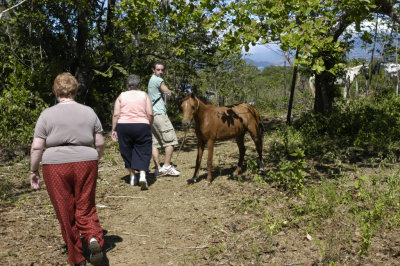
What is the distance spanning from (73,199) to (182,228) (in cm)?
187

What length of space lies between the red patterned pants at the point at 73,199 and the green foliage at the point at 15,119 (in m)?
7.05

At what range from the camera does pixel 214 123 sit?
22.1 feet

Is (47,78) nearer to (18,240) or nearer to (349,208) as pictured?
(18,240)

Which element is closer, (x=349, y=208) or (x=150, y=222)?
(x=349, y=208)

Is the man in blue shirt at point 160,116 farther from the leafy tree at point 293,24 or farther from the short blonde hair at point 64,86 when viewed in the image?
the short blonde hair at point 64,86

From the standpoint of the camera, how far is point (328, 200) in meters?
4.98

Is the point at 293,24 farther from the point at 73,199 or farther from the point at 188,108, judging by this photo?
the point at 73,199

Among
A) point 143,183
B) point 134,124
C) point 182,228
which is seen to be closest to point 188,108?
point 134,124

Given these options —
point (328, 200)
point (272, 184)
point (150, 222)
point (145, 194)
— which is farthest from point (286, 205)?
point (145, 194)

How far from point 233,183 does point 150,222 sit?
6.95 feet

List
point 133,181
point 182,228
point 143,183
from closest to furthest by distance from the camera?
point 182,228
point 143,183
point 133,181

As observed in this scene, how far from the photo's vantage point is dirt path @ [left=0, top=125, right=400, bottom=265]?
12.9ft

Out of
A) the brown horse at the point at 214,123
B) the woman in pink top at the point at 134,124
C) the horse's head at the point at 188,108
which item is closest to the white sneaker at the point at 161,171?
the brown horse at the point at 214,123

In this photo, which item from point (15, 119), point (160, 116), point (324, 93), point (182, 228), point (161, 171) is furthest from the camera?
point (324, 93)
